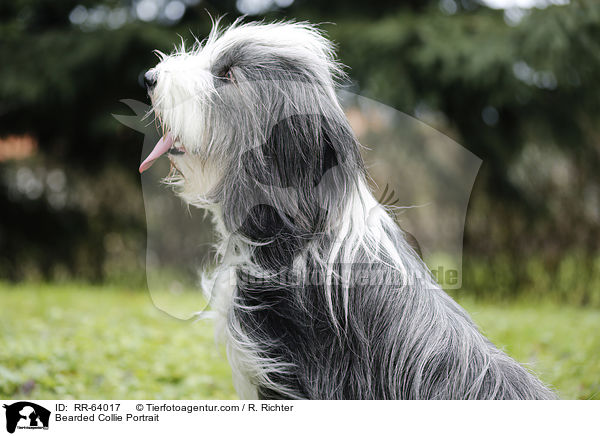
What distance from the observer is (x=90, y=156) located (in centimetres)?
580

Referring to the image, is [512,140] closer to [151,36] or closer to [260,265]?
[151,36]

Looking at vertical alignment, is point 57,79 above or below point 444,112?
above

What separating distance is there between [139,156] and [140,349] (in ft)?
4.39

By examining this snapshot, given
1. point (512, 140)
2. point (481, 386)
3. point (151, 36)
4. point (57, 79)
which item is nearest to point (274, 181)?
point (481, 386)

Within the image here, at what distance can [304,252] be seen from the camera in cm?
182

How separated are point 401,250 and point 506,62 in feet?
11.2

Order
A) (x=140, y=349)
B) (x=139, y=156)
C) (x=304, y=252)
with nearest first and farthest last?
(x=304, y=252), (x=140, y=349), (x=139, y=156)

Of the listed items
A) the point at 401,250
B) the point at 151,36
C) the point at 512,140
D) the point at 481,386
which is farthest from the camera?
the point at 512,140

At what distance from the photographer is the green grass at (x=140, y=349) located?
2670 millimetres

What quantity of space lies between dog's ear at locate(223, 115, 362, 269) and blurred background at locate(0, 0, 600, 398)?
125cm
